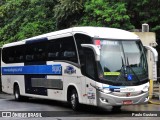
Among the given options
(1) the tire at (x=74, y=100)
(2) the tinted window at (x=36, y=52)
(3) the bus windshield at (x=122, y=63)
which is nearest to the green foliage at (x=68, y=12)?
(2) the tinted window at (x=36, y=52)

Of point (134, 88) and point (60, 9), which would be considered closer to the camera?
point (134, 88)

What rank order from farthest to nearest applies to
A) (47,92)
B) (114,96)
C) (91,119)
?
(47,92)
(114,96)
(91,119)

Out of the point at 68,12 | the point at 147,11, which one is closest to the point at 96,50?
the point at 147,11

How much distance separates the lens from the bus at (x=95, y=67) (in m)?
14.0

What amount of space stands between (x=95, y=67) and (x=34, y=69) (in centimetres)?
622

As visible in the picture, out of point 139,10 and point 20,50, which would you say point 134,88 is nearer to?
point 20,50

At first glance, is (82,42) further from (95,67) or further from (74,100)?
(74,100)

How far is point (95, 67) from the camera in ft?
46.6

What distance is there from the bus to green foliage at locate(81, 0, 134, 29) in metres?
7.41

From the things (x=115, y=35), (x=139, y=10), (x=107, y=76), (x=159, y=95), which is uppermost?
(x=139, y=10)

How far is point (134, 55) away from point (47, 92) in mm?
5498

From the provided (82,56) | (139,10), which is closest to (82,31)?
(82,56)

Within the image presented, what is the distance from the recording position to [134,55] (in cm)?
1474

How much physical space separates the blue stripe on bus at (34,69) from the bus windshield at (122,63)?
3.31 meters
